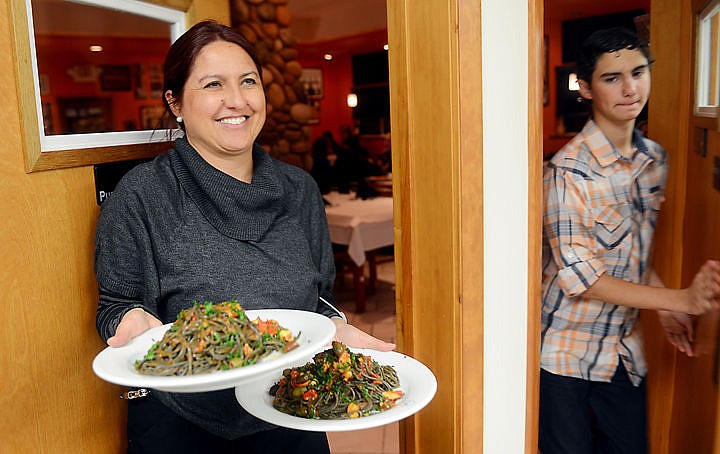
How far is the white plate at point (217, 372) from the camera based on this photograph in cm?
96

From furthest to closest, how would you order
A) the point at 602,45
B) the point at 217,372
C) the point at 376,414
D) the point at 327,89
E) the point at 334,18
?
1. the point at 327,89
2. the point at 334,18
3. the point at 602,45
4. the point at 376,414
5. the point at 217,372

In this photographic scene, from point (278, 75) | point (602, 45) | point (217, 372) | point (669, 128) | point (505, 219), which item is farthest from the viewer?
point (278, 75)

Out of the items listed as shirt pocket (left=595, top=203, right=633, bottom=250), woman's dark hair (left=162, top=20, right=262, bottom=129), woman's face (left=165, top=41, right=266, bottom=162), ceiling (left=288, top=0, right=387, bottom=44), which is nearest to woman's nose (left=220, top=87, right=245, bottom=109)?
woman's face (left=165, top=41, right=266, bottom=162)

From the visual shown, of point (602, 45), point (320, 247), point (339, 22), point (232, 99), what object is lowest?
point (320, 247)

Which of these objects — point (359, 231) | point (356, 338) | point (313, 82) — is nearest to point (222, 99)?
point (356, 338)

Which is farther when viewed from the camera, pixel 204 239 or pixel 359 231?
pixel 359 231

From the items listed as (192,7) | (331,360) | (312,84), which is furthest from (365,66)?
(331,360)

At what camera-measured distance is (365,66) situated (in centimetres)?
1299

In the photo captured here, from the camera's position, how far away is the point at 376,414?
115cm

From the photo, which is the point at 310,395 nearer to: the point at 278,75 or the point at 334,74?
the point at 278,75

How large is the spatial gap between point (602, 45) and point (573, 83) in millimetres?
128

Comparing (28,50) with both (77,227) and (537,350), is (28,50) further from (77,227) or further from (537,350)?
(537,350)

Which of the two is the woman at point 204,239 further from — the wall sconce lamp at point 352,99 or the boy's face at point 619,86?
the wall sconce lamp at point 352,99

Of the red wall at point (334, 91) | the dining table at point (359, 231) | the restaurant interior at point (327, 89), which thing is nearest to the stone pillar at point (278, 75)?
the restaurant interior at point (327, 89)
